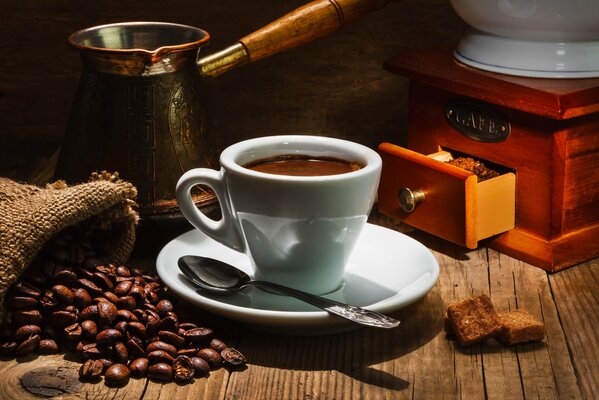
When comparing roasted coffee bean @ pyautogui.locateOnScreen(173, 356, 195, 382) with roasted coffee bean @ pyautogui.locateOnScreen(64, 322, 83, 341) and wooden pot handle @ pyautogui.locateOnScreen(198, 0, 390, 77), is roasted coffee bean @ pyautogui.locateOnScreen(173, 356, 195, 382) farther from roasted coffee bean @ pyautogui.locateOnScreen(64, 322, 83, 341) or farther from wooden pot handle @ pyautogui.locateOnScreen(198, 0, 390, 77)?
wooden pot handle @ pyautogui.locateOnScreen(198, 0, 390, 77)

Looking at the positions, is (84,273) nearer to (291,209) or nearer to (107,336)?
(107,336)

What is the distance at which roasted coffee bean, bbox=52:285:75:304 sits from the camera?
4.02ft

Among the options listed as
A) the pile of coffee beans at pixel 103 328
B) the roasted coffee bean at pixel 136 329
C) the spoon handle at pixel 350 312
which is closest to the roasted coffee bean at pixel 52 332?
the pile of coffee beans at pixel 103 328

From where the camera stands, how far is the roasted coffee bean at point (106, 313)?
1.21 m

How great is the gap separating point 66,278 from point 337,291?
14.6 inches

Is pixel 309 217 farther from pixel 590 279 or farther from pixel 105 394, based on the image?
pixel 590 279

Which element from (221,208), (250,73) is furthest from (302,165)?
(250,73)

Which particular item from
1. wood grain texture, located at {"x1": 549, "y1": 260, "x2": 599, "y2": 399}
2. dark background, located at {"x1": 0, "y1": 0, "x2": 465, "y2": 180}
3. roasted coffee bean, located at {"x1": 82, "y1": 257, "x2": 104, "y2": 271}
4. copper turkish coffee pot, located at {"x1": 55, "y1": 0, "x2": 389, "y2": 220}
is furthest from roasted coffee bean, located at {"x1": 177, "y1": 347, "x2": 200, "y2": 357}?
dark background, located at {"x1": 0, "y1": 0, "x2": 465, "y2": 180}

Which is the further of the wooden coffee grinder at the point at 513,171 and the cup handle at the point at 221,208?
the wooden coffee grinder at the point at 513,171

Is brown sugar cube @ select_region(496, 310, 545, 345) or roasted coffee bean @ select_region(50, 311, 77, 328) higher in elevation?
roasted coffee bean @ select_region(50, 311, 77, 328)

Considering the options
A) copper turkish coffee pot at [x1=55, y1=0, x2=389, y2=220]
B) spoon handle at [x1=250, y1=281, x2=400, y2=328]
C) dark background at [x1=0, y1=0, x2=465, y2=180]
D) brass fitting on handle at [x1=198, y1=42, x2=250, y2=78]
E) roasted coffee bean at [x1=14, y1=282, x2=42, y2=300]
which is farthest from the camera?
dark background at [x1=0, y1=0, x2=465, y2=180]

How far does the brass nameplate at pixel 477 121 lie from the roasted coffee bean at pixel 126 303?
65 cm

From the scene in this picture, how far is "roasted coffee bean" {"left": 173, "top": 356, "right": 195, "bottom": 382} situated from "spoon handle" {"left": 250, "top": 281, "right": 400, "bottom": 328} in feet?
0.54

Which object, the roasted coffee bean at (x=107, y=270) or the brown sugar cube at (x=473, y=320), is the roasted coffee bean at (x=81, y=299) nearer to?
the roasted coffee bean at (x=107, y=270)
